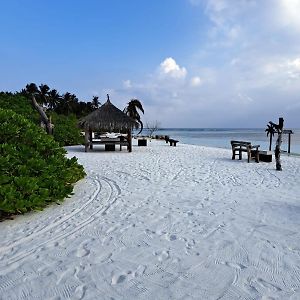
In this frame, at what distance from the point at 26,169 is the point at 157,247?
2940 mm

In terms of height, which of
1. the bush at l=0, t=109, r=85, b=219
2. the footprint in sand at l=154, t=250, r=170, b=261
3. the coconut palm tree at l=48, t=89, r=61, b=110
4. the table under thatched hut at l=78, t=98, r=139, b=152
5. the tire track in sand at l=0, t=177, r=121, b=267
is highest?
the coconut palm tree at l=48, t=89, r=61, b=110

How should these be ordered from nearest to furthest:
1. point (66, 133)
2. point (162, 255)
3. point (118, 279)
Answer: point (118, 279) → point (162, 255) → point (66, 133)

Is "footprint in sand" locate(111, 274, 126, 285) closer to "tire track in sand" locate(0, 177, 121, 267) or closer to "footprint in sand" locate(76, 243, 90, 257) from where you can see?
"footprint in sand" locate(76, 243, 90, 257)

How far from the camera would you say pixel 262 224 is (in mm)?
4738

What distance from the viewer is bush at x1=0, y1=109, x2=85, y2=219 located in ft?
15.8

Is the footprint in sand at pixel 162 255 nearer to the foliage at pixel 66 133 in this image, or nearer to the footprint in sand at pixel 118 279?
the footprint in sand at pixel 118 279

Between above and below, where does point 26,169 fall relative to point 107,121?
below

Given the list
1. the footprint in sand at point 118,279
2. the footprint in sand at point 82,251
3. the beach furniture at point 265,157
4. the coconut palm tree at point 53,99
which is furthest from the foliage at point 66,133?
the coconut palm tree at point 53,99

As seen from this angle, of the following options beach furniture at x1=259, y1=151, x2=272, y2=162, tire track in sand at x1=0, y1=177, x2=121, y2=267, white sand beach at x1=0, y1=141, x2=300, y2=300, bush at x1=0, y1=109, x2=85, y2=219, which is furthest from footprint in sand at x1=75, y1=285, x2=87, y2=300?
beach furniture at x1=259, y1=151, x2=272, y2=162

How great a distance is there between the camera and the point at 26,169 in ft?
17.4

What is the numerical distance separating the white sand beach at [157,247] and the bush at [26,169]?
33 cm

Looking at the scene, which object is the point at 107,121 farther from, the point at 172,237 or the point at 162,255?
the point at 162,255

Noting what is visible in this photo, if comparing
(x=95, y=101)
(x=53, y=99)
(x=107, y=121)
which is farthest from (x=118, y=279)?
(x=95, y=101)

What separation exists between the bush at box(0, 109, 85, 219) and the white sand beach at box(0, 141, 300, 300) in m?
0.33
